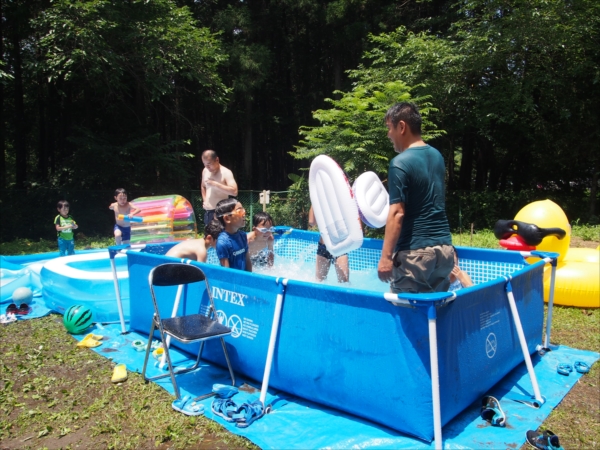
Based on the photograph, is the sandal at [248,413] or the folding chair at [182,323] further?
the folding chair at [182,323]

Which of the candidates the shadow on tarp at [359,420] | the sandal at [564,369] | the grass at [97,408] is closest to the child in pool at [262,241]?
the shadow on tarp at [359,420]

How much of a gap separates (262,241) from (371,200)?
1784 mm

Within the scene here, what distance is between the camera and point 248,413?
3033 millimetres

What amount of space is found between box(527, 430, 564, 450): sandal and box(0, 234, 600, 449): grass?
0.16 m

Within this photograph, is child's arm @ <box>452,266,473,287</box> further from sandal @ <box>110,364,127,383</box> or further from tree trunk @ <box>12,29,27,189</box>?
tree trunk @ <box>12,29,27,189</box>

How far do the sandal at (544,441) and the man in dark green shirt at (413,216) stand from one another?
1027 mm

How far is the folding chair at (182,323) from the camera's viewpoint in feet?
10.8

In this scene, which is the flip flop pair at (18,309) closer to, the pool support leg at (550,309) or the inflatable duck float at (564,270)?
the pool support leg at (550,309)

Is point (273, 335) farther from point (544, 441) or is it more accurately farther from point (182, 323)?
point (544, 441)

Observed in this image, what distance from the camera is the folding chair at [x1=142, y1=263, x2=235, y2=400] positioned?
3307 millimetres

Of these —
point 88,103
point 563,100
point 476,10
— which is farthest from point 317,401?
point 88,103

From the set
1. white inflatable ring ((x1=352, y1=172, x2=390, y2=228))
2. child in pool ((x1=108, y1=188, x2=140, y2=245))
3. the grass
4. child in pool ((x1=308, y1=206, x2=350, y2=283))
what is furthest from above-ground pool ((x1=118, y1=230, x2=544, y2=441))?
child in pool ((x1=108, y1=188, x2=140, y2=245))

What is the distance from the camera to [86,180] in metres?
14.7

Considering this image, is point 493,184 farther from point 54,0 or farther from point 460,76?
point 54,0
